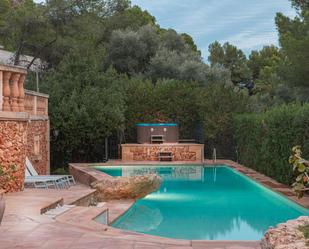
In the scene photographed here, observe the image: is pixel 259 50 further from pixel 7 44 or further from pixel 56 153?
pixel 56 153

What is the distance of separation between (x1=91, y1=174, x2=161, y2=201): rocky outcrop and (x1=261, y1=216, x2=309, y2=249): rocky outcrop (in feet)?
26.4

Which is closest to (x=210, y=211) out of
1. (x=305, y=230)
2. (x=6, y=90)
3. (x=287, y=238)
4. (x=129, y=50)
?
(x=6, y=90)

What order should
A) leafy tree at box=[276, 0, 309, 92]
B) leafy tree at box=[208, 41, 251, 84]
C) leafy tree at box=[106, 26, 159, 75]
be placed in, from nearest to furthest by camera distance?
leafy tree at box=[276, 0, 309, 92], leafy tree at box=[106, 26, 159, 75], leafy tree at box=[208, 41, 251, 84]

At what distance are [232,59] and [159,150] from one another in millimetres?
31878

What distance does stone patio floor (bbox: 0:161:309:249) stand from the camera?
6.49 meters

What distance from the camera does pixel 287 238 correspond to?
15.9 feet

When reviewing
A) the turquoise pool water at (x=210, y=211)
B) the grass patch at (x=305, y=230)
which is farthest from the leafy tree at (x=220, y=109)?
the grass patch at (x=305, y=230)

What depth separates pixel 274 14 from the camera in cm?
2753

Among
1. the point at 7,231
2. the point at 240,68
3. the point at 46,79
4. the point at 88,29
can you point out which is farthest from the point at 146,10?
the point at 7,231

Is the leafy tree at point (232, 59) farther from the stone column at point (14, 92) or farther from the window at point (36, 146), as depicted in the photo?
the stone column at point (14, 92)

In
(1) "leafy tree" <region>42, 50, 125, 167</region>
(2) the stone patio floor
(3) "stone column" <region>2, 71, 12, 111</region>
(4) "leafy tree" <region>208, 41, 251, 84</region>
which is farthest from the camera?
(4) "leafy tree" <region>208, 41, 251, 84</region>

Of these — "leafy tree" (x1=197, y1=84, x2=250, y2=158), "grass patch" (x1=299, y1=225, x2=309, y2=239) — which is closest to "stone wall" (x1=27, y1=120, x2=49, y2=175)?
"leafy tree" (x1=197, y1=84, x2=250, y2=158)

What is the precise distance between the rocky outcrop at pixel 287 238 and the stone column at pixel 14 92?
7380mm

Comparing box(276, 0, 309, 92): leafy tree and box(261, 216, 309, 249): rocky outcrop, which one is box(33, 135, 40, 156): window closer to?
box(276, 0, 309, 92): leafy tree
